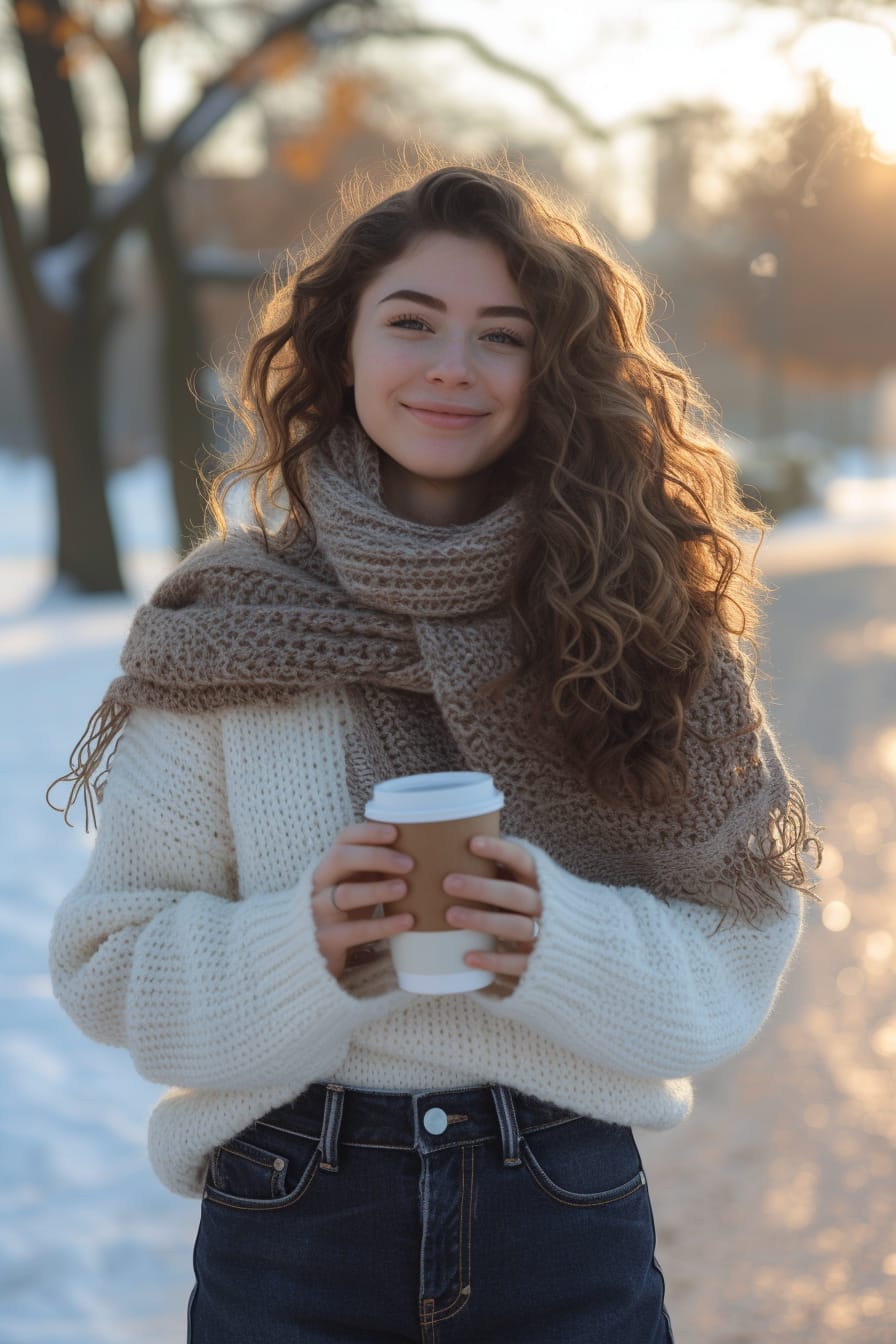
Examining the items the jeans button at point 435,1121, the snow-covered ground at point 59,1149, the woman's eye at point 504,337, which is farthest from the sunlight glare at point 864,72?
the snow-covered ground at point 59,1149

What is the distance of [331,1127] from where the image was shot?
1.88 metres

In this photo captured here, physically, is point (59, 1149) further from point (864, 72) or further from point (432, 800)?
point (864, 72)

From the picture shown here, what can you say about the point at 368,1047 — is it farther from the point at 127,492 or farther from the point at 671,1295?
the point at 127,492

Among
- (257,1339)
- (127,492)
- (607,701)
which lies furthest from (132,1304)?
(127,492)

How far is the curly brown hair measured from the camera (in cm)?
198

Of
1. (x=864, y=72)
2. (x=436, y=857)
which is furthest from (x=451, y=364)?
(x=864, y=72)

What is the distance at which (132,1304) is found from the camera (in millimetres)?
3043

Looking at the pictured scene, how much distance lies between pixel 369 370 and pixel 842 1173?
237cm

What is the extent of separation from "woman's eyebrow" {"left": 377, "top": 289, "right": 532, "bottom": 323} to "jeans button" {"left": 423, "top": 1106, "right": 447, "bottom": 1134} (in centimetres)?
108

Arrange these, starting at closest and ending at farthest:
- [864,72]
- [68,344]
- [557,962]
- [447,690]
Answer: [557,962] → [447,690] → [864,72] → [68,344]

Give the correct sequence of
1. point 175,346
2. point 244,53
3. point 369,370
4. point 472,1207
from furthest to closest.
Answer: point 175,346 < point 244,53 < point 369,370 < point 472,1207

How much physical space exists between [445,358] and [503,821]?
2.09 ft

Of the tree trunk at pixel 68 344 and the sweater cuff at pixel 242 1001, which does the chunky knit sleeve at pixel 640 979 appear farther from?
the tree trunk at pixel 68 344

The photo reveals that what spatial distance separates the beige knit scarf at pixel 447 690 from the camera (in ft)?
6.52
